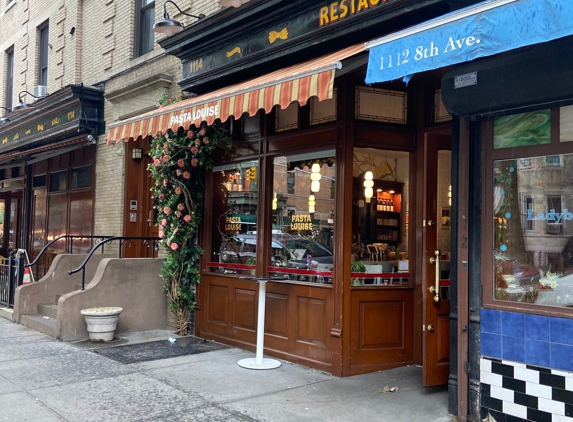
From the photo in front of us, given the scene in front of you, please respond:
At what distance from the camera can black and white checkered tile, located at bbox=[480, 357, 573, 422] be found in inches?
158

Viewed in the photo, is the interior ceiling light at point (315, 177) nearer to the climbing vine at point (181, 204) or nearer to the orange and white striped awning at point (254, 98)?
the orange and white striped awning at point (254, 98)

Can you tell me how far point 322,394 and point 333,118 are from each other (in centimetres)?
313

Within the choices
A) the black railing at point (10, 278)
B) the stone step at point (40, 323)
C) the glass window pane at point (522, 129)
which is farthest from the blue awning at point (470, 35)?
the black railing at point (10, 278)

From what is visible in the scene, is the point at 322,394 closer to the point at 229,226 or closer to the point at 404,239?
the point at 404,239

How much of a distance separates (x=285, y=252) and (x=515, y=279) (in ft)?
10.6

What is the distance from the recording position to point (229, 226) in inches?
316

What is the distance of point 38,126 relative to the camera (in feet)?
41.3

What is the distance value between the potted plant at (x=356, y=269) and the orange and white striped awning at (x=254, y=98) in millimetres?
2193

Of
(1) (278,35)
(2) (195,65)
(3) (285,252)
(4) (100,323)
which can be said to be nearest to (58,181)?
(4) (100,323)

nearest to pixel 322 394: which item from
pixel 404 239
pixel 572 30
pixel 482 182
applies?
pixel 404 239

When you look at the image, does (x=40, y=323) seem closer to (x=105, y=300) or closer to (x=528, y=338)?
(x=105, y=300)

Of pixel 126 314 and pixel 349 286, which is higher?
pixel 349 286

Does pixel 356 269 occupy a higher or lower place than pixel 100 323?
higher

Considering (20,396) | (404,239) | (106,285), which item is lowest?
(20,396)
